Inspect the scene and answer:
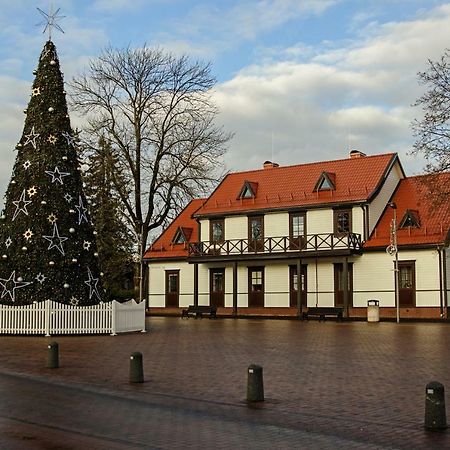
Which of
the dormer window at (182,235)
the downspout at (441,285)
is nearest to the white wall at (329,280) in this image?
the downspout at (441,285)

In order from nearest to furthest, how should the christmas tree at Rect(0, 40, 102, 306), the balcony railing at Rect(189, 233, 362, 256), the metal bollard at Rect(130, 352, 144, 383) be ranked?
the metal bollard at Rect(130, 352, 144, 383), the christmas tree at Rect(0, 40, 102, 306), the balcony railing at Rect(189, 233, 362, 256)

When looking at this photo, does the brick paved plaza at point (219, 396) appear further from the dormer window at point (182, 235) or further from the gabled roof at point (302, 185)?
the dormer window at point (182, 235)

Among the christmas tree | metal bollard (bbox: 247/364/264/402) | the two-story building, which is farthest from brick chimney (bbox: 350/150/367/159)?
metal bollard (bbox: 247/364/264/402)

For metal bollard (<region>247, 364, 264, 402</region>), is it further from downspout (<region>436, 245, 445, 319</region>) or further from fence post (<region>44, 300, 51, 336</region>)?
downspout (<region>436, 245, 445, 319</region>)

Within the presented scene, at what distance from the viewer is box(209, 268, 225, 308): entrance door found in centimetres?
4394

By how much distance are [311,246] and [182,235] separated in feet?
36.3

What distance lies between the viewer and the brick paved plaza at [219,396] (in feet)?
27.7

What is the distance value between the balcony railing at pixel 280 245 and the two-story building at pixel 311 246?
0.06 meters

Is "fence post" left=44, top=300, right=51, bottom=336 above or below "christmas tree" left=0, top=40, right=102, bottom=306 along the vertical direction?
below

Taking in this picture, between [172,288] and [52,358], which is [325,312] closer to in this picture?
[172,288]

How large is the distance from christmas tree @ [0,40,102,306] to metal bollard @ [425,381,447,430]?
17.0 m

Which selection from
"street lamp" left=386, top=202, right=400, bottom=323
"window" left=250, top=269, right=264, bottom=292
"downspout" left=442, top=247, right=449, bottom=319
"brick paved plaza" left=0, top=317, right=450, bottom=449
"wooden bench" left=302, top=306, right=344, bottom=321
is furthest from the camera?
"window" left=250, top=269, right=264, bottom=292

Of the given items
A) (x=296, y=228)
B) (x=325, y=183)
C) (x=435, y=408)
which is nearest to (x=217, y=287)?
(x=296, y=228)

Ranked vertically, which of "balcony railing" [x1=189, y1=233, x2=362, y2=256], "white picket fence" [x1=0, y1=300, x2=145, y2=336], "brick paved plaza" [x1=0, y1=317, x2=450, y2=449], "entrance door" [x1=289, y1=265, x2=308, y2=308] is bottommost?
"brick paved plaza" [x1=0, y1=317, x2=450, y2=449]
